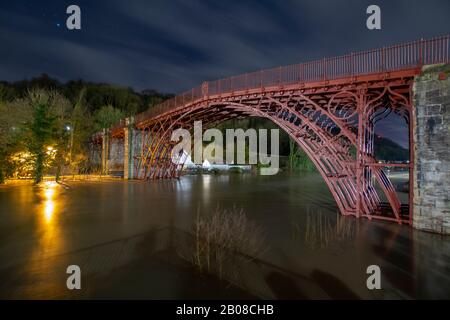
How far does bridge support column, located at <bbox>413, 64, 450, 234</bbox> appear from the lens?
8.82 metres

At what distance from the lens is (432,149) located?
908 cm

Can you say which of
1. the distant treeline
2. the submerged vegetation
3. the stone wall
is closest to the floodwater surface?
the submerged vegetation

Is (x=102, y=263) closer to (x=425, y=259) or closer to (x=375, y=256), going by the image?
(x=375, y=256)

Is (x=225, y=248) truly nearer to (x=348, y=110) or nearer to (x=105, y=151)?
(x=348, y=110)

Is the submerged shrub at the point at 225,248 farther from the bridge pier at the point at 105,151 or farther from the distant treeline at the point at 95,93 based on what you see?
the distant treeline at the point at 95,93

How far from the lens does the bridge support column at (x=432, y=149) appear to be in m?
8.82

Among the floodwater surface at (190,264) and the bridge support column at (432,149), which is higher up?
the bridge support column at (432,149)

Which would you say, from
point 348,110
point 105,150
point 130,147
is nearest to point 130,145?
point 130,147

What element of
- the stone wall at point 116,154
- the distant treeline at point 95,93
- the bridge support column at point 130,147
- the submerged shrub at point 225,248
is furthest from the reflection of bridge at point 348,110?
the distant treeline at point 95,93

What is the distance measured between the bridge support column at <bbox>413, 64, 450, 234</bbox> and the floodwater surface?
2.61 ft

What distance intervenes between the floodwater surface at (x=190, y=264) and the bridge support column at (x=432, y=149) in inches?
31.3

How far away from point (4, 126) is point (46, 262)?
2376 centimetres

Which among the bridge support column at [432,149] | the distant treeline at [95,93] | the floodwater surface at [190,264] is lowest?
the floodwater surface at [190,264]

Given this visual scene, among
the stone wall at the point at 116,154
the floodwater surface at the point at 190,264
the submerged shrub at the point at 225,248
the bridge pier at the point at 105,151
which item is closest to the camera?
the floodwater surface at the point at 190,264
